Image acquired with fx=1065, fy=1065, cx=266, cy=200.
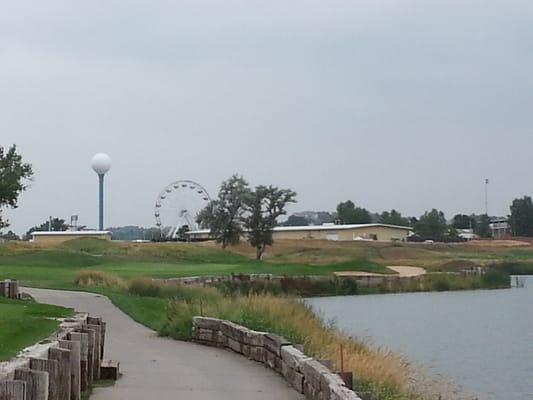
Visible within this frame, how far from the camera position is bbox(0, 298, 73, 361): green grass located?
15.4 meters

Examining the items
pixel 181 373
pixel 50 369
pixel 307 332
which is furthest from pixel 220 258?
pixel 50 369

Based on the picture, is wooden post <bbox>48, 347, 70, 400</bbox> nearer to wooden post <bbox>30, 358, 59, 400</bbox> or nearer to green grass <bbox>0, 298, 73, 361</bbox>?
wooden post <bbox>30, 358, 59, 400</bbox>

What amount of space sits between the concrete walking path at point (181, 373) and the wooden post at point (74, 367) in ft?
3.02

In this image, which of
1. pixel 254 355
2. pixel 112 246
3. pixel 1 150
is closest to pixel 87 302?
pixel 1 150

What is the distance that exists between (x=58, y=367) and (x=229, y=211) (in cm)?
8281

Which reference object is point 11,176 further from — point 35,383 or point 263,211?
point 263,211

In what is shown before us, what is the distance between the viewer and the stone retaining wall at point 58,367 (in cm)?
1107

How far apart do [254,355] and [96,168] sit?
100570 mm

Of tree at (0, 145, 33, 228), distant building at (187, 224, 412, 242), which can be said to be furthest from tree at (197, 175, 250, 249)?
tree at (0, 145, 33, 228)

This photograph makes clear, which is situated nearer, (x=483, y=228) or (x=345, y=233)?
(x=345, y=233)

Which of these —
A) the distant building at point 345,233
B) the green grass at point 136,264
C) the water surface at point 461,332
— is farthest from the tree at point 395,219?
the water surface at point 461,332

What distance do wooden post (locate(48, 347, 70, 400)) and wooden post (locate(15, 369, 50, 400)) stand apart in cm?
135

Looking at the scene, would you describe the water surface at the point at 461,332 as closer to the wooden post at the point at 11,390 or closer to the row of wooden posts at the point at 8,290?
the row of wooden posts at the point at 8,290

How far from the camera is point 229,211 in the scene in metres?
95.5
